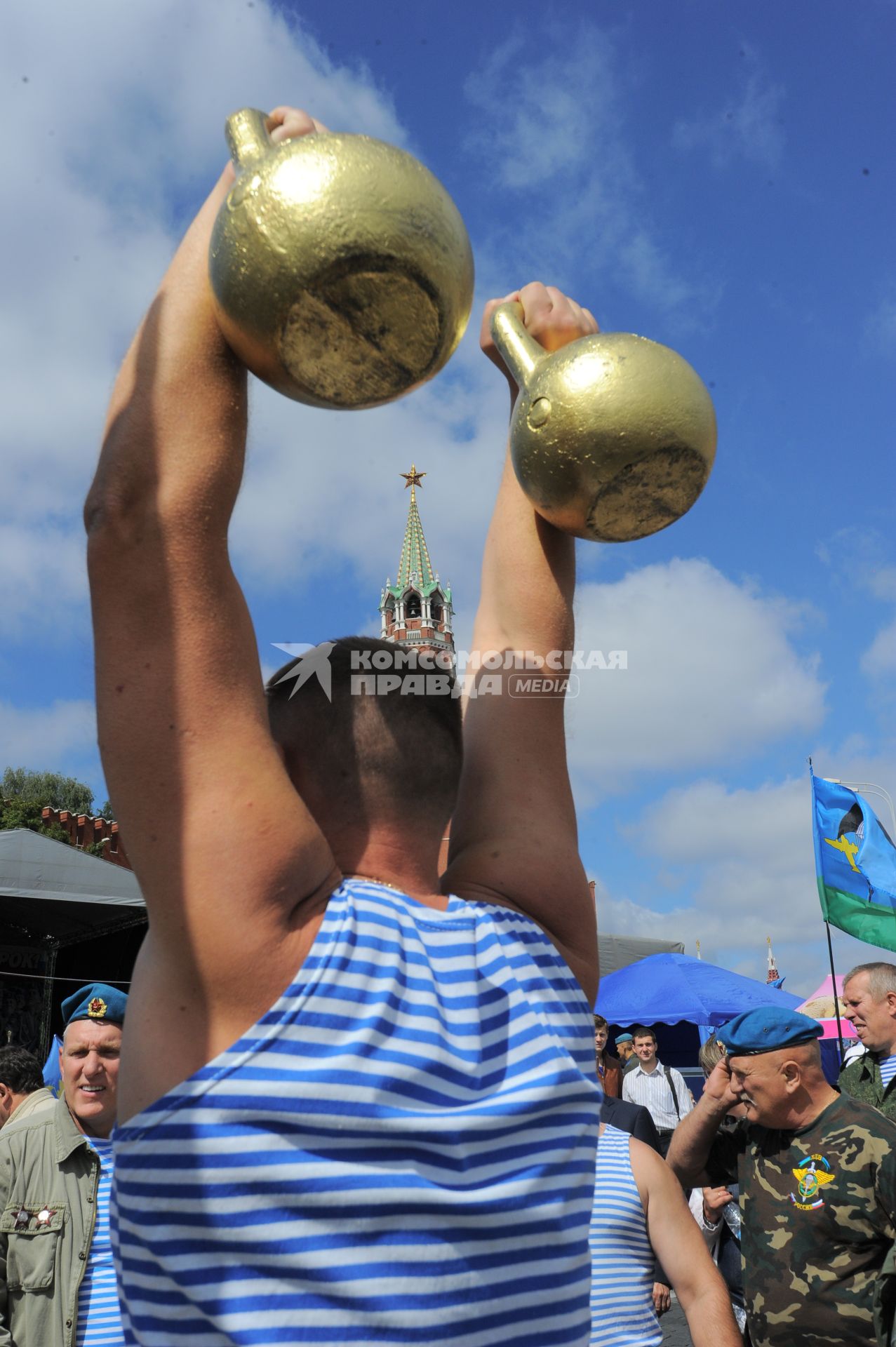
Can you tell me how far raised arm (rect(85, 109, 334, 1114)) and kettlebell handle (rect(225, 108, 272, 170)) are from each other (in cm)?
22

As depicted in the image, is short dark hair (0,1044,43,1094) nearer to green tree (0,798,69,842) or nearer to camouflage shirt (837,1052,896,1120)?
camouflage shirt (837,1052,896,1120)

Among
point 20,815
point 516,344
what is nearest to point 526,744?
point 516,344

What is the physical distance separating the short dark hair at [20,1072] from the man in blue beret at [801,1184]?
323 cm

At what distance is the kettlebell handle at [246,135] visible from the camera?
1.23 metres

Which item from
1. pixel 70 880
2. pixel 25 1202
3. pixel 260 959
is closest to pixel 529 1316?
pixel 260 959

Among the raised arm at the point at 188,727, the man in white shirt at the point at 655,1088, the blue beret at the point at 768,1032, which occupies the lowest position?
the man in white shirt at the point at 655,1088

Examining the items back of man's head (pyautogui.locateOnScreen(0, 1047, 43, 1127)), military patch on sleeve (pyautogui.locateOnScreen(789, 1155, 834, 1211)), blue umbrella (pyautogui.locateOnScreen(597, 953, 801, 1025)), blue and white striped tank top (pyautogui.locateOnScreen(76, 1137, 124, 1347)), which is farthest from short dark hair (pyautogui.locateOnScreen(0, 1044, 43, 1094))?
blue umbrella (pyautogui.locateOnScreen(597, 953, 801, 1025))

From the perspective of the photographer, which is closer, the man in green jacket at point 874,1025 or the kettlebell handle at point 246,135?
the kettlebell handle at point 246,135

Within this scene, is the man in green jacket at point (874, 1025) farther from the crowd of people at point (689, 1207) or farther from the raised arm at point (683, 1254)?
the raised arm at point (683, 1254)

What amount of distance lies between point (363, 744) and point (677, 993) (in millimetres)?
12441

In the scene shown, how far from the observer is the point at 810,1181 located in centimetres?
373

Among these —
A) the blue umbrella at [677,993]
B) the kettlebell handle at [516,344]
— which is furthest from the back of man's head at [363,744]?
the blue umbrella at [677,993]

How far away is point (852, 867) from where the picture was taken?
29.9 feet

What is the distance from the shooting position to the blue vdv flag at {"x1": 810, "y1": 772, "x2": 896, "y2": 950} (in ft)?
29.0
